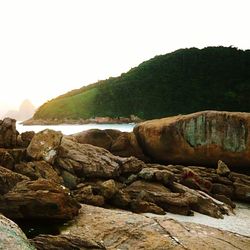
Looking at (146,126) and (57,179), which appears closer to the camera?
(57,179)

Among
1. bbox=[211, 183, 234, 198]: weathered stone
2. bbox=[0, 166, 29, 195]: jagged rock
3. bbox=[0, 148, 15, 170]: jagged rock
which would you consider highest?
bbox=[0, 148, 15, 170]: jagged rock

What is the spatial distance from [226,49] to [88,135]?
126048mm

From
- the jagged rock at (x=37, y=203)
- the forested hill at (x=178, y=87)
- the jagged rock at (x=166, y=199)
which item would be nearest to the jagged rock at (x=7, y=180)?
the jagged rock at (x=37, y=203)

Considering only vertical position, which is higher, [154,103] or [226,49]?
[226,49]

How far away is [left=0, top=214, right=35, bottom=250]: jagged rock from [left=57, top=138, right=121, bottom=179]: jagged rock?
26.8 feet

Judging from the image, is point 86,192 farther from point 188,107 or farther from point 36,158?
Answer: point 188,107

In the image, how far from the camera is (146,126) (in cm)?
2483

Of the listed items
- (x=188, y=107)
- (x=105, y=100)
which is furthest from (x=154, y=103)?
(x=105, y=100)

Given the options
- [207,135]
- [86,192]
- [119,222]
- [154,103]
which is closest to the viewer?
[119,222]

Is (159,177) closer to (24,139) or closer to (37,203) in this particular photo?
(24,139)

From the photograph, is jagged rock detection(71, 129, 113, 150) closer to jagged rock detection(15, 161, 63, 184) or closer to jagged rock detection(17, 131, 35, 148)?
jagged rock detection(17, 131, 35, 148)

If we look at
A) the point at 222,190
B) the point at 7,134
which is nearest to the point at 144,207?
the point at 7,134

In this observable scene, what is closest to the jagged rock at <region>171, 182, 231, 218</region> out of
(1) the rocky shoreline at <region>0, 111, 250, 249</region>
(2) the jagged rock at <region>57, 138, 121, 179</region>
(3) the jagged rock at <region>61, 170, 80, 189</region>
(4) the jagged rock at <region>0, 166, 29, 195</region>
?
(1) the rocky shoreline at <region>0, 111, 250, 249</region>

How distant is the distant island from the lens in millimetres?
119250
